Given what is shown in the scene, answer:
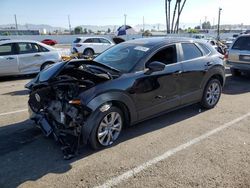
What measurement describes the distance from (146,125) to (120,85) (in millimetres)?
1325

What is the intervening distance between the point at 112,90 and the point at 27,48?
25.2ft

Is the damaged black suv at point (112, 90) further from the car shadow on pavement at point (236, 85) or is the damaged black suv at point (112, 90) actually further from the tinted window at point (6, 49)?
the tinted window at point (6, 49)

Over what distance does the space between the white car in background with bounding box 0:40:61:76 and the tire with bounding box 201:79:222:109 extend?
6.89 metres

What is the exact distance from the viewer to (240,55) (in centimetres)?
1050

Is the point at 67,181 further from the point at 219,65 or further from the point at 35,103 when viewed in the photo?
the point at 219,65

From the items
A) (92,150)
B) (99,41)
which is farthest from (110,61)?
(99,41)

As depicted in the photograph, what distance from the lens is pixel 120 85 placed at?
178 inches

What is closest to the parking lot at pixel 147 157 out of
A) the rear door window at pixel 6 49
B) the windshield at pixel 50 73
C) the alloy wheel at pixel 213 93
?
the alloy wheel at pixel 213 93

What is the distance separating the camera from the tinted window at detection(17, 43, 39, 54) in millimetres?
10784

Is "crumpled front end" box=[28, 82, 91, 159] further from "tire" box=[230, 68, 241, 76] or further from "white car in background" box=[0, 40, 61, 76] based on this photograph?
"tire" box=[230, 68, 241, 76]

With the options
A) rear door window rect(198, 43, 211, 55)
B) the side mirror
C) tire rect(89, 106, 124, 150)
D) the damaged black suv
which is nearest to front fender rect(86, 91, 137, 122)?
the damaged black suv

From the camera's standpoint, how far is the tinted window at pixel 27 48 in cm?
1078

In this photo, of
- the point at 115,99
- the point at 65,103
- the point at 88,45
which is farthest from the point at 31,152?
the point at 88,45

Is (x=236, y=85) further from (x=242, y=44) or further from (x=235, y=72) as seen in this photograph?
(x=242, y=44)
